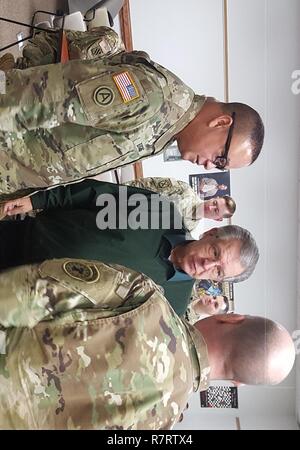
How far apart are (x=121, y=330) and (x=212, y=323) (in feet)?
0.87

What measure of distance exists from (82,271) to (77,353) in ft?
0.44

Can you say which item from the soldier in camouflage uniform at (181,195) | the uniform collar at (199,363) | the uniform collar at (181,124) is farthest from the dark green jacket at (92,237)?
the uniform collar at (199,363)

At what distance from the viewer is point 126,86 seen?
3.55 feet

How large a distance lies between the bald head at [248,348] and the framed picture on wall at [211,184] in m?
1.84

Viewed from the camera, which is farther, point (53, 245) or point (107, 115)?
point (53, 245)

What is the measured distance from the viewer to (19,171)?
121cm

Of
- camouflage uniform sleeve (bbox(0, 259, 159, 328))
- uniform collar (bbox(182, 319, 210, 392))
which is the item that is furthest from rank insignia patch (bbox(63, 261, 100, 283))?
uniform collar (bbox(182, 319, 210, 392))

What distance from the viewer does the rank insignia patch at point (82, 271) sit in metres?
0.81

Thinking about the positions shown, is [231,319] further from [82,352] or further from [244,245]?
[244,245]

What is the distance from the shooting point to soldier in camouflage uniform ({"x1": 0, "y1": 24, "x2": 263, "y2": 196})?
1.09 m

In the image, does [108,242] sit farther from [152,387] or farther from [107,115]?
[152,387]

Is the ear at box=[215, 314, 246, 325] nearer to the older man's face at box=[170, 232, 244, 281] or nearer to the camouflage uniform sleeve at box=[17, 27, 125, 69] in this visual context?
the older man's face at box=[170, 232, 244, 281]

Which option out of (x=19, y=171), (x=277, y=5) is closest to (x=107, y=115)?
(x=19, y=171)

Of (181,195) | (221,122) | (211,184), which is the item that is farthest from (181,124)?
(211,184)
